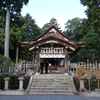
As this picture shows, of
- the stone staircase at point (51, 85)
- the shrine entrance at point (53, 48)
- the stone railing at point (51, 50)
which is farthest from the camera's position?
the stone railing at point (51, 50)

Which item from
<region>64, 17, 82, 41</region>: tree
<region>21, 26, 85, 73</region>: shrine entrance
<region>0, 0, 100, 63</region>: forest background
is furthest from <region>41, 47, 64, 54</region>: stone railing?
<region>64, 17, 82, 41</region>: tree

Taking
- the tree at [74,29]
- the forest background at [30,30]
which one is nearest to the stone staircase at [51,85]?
the forest background at [30,30]

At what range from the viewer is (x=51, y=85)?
9992 mm

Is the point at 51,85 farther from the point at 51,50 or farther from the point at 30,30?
the point at 30,30

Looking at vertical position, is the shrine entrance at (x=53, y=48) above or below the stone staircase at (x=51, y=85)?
above

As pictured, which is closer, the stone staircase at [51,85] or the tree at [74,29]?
the stone staircase at [51,85]

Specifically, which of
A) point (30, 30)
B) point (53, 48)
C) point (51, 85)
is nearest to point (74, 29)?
point (30, 30)

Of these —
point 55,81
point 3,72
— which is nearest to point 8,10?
point 3,72

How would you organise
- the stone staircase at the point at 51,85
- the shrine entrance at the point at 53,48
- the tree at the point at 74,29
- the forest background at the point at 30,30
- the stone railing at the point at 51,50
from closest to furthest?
the stone staircase at the point at 51,85 < the shrine entrance at the point at 53,48 < the stone railing at the point at 51,50 < the forest background at the point at 30,30 < the tree at the point at 74,29

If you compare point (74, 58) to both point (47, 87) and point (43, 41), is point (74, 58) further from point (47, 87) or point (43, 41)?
point (47, 87)

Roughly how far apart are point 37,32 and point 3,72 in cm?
2599

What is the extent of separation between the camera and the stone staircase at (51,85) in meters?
9.10

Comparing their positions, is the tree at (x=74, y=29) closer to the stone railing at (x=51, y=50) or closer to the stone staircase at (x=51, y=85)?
the stone railing at (x=51, y=50)

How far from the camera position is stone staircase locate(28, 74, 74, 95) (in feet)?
29.9
